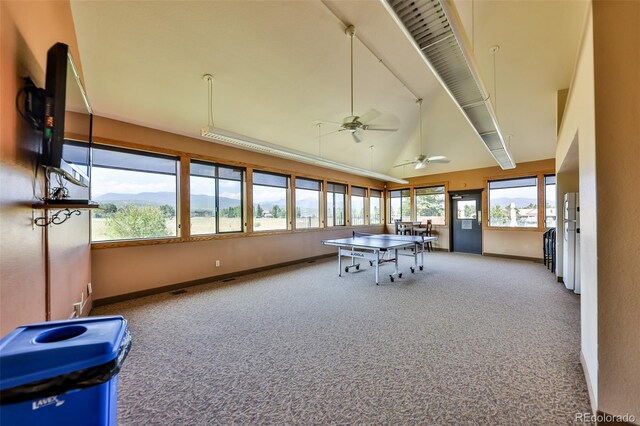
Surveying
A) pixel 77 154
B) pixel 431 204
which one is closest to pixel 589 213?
pixel 77 154

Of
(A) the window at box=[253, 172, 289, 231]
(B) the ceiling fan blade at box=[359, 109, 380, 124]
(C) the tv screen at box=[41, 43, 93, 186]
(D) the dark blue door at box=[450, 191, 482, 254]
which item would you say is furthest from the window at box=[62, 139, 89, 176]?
(D) the dark blue door at box=[450, 191, 482, 254]

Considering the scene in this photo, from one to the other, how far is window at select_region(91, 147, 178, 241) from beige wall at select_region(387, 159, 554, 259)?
787cm

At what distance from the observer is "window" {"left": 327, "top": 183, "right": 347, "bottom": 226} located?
823 centimetres

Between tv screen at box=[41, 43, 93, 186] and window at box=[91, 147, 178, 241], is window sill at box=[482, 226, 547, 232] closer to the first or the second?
window at box=[91, 147, 178, 241]

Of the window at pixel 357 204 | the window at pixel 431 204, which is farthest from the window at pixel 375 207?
the window at pixel 431 204

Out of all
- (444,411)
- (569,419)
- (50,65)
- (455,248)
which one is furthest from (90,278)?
(455,248)

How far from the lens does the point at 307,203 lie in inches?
298

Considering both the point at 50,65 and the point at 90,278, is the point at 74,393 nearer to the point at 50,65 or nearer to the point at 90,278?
the point at 50,65

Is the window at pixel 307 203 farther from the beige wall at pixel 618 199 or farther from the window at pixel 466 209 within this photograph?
the beige wall at pixel 618 199

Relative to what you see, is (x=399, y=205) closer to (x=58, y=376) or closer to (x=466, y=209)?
(x=466, y=209)

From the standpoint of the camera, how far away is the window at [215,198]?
16.8 feet

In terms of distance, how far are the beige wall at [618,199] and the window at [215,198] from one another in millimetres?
5392

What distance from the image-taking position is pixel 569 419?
5.59 feet

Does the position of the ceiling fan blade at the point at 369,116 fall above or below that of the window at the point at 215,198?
above
